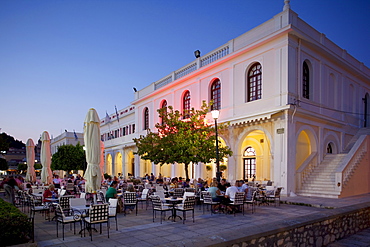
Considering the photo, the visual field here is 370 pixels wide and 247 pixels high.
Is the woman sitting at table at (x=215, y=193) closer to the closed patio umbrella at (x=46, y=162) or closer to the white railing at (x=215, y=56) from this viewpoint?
the closed patio umbrella at (x=46, y=162)

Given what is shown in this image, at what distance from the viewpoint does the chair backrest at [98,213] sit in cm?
724

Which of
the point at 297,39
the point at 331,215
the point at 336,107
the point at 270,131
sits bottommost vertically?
the point at 331,215

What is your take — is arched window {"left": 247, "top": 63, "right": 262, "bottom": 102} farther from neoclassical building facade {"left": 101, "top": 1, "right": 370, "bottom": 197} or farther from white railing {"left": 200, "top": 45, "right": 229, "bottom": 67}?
white railing {"left": 200, "top": 45, "right": 229, "bottom": 67}

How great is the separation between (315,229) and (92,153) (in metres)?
8.32

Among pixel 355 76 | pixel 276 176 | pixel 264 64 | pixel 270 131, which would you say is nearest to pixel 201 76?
pixel 264 64

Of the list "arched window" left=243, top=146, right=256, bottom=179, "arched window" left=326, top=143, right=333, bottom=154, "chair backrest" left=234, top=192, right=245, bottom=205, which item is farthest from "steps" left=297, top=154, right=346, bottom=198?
"chair backrest" left=234, top=192, right=245, bottom=205

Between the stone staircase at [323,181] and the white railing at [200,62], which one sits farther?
the white railing at [200,62]

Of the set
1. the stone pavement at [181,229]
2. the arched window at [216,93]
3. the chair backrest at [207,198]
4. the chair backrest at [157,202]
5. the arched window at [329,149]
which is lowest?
the stone pavement at [181,229]

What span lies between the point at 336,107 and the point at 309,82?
4222 mm

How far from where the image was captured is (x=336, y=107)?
21.2 meters

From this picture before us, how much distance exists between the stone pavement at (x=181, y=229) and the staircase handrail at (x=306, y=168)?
4.43 m

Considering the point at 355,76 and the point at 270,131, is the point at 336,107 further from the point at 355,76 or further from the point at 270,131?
the point at 270,131

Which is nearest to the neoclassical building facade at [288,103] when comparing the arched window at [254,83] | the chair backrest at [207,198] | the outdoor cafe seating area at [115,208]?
the arched window at [254,83]

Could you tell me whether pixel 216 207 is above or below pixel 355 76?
below
